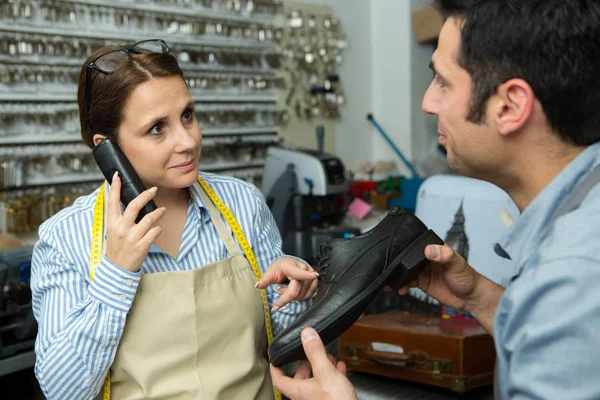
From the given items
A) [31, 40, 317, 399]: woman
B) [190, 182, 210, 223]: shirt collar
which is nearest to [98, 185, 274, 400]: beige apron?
[31, 40, 317, 399]: woman

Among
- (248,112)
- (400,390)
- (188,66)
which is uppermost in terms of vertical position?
(188,66)

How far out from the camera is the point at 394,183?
4.18 metres

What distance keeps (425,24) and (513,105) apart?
3521 mm

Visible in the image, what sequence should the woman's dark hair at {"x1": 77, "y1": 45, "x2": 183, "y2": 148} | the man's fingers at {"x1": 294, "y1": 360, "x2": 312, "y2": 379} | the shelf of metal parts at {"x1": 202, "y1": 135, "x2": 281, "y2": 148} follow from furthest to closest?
1. the shelf of metal parts at {"x1": 202, "y1": 135, "x2": 281, "y2": 148}
2. the woman's dark hair at {"x1": 77, "y1": 45, "x2": 183, "y2": 148}
3. the man's fingers at {"x1": 294, "y1": 360, "x2": 312, "y2": 379}

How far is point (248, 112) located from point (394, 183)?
3.44ft

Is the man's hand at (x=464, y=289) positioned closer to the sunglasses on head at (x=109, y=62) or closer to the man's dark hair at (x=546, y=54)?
the man's dark hair at (x=546, y=54)

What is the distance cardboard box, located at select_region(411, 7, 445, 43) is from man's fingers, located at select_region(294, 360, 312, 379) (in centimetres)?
344

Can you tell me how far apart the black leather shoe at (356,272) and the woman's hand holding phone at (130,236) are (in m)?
0.33

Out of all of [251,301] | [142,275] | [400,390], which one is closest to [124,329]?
[142,275]

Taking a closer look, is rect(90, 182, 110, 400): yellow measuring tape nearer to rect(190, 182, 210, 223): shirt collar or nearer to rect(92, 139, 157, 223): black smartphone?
rect(92, 139, 157, 223): black smartphone

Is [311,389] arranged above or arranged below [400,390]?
above

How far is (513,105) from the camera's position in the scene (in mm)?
1018

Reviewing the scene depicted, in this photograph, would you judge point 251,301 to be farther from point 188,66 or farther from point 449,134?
point 188,66

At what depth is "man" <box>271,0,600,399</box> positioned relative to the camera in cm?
80
